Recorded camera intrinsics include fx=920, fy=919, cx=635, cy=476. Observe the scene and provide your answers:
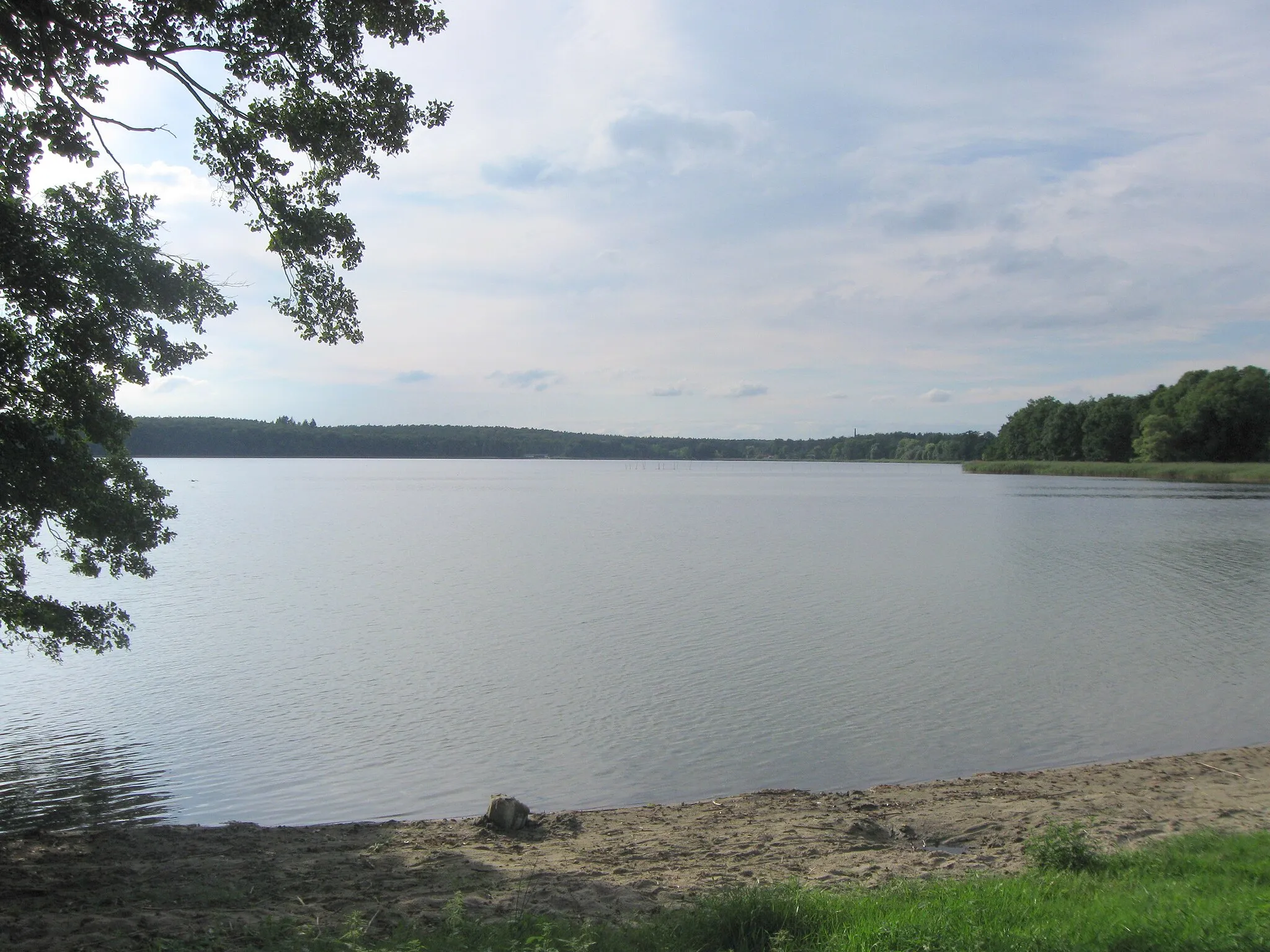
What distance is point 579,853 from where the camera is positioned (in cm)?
757

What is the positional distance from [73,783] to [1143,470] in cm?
10458

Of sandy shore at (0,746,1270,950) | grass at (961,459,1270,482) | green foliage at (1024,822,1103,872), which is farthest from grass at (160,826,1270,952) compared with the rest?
grass at (961,459,1270,482)

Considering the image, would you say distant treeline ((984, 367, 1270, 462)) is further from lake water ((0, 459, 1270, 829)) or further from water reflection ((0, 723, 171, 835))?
water reflection ((0, 723, 171, 835))

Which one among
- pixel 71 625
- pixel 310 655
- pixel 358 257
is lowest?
pixel 310 655

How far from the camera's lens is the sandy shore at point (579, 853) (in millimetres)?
6074

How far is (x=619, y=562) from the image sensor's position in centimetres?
3000

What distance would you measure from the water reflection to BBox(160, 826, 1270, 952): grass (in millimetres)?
5057

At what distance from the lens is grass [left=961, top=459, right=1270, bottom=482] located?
8456 centimetres

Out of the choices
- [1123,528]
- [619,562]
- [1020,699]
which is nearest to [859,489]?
[1123,528]

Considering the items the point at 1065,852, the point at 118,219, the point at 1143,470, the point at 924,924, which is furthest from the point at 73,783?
the point at 1143,470

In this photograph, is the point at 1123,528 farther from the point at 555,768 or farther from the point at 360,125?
the point at 360,125

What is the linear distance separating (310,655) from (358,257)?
1047cm

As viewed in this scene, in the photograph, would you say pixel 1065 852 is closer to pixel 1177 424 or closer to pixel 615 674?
pixel 615 674

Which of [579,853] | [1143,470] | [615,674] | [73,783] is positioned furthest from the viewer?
[1143,470]
